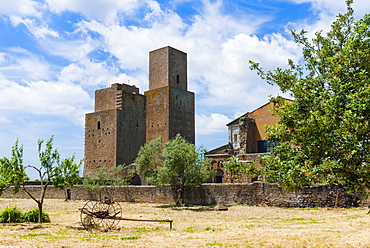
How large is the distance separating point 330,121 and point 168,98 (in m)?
36.1

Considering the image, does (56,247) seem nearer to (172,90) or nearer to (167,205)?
(167,205)

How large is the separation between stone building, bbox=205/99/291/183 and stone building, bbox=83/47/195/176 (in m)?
6.02

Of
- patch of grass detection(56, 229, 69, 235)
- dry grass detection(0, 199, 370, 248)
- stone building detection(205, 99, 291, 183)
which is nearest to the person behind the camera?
dry grass detection(0, 199, 370, 248)

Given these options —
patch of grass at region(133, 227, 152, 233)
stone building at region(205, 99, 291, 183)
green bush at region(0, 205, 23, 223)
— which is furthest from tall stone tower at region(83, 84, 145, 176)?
patch of grass at region(133, 227, 152, 233)

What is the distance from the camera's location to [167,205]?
29.1 m

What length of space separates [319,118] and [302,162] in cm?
109

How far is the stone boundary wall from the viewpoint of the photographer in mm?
23875

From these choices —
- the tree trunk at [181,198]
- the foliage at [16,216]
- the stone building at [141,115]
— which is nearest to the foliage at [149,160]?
the tree trunk at [181,198]

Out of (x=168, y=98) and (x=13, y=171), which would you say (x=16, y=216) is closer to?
(x=13, y=171)

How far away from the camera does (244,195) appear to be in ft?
88.8

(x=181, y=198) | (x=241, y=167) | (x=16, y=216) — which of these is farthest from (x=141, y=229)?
(x=181, y=198)

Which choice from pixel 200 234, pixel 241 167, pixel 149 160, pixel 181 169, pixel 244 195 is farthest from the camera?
pixel 149 160

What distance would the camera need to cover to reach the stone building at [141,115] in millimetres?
43594

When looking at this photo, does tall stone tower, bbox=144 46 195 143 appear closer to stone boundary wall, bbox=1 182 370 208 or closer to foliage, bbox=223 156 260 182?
stone boundary wall, bbox=1 182 370 208
